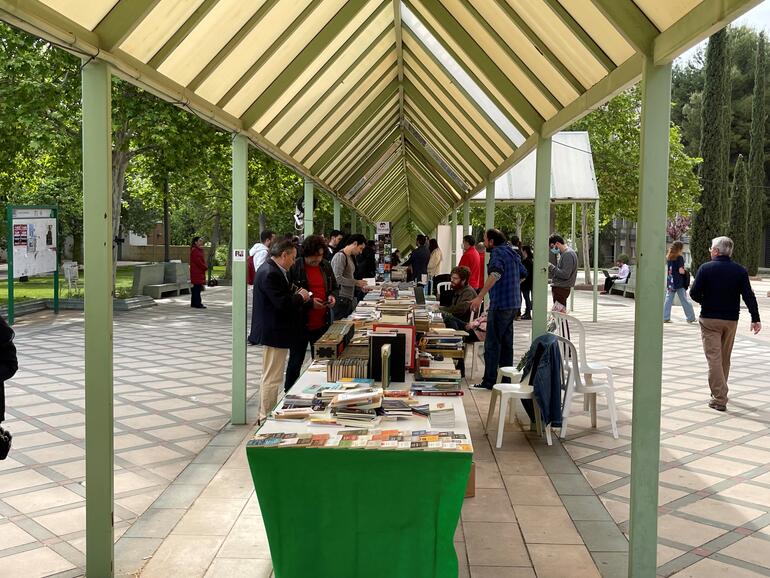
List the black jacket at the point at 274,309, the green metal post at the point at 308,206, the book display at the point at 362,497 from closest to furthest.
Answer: the book display at the point at 362,497 → the black jacket at the point at 274,309 → the green metal post at the point at 308,206

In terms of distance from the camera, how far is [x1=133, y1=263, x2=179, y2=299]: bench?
19.5 m

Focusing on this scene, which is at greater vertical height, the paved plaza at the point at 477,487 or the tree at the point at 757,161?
the tree at the point at 757,161

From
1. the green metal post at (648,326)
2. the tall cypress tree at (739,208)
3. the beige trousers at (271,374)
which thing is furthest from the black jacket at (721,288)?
the tall cypress tree at (739,208)

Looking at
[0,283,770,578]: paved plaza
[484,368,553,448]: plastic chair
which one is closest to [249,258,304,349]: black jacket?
Answer: [0,283,770,578]: paved plaza

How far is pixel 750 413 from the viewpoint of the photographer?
7555mm

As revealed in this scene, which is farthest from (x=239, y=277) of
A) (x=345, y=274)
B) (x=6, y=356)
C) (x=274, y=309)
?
(x=6, y=356)

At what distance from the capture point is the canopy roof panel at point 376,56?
351 cm

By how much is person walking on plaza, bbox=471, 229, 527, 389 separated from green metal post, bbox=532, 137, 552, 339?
2.90 ft

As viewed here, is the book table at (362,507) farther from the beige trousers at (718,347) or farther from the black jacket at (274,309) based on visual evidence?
the beige trousers at (718,347)

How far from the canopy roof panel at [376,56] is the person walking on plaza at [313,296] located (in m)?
1.13

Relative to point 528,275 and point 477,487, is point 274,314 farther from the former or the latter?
point 528,275

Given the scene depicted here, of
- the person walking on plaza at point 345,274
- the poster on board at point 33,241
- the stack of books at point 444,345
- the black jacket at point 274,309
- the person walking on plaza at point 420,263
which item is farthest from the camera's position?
the person walking on plaza at point 420,263

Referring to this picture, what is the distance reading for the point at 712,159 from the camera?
34094mm

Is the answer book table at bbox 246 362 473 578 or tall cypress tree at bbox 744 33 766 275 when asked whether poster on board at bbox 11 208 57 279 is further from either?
tall cypress tree at bbox 744 33 766 275
